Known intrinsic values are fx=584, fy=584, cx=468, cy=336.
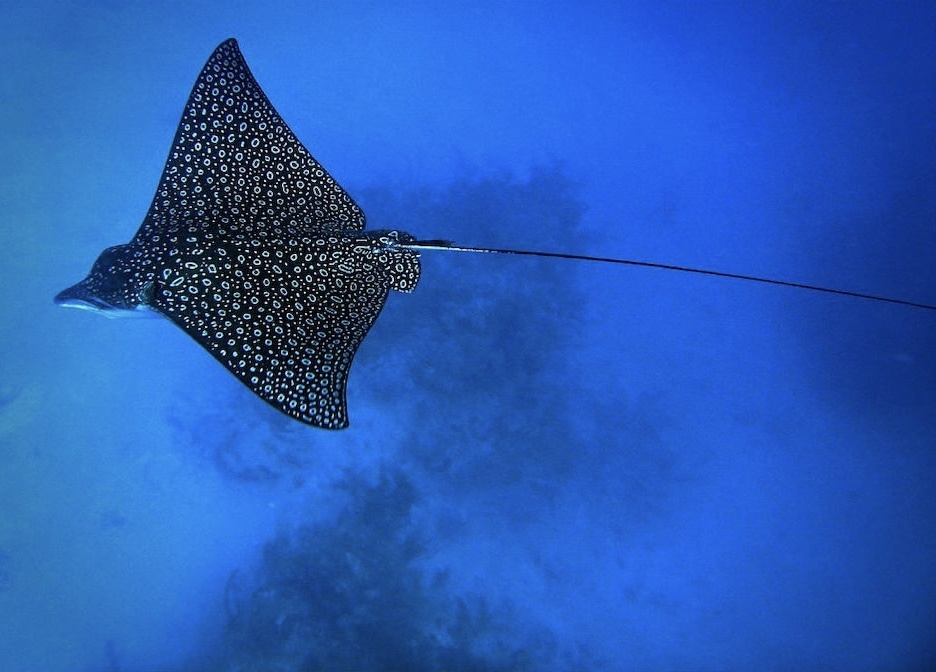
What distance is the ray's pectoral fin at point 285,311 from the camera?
2578 millimetres

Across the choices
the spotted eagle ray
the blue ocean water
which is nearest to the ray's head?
the spotted eagle ray

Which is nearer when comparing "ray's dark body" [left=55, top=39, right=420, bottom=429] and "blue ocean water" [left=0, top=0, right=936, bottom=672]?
"ray's dark body" [left=55, top=39, right=420, bottom=429]

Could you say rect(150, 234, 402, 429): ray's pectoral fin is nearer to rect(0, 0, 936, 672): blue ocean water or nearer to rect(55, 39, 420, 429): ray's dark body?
rect(55, 39, 420, 429): ray's dark body

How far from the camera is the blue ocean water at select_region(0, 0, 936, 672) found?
3.48 metres

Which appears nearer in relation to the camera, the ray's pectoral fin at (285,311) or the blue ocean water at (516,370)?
the ray's pectoral fin at (285,311)

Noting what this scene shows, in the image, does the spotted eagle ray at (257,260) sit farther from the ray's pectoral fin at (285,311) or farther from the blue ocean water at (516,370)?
the blue ocean water at (516,370)

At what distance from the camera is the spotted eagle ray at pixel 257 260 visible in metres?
2.61

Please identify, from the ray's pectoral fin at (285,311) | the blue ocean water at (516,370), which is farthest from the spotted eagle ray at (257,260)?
the blue ocean water at (516,370)

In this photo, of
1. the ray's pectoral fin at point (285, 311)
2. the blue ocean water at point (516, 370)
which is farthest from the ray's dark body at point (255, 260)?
the blue ocean water at point (516, 370)

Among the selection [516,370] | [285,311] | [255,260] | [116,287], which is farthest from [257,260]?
[516,370]

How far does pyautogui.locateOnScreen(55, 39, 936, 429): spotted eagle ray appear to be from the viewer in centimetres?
261

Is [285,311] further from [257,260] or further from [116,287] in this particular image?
[116,287]

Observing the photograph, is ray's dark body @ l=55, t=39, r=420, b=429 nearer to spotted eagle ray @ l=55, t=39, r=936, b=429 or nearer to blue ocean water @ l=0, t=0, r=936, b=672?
spotted eagle ray @ l=55, t=39, r=936, b=429

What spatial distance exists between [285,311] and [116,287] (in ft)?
2.50
